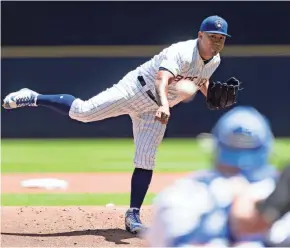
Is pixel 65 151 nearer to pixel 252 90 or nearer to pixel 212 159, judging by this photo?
pixel 252 90

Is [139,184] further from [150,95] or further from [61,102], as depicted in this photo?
[61,102]

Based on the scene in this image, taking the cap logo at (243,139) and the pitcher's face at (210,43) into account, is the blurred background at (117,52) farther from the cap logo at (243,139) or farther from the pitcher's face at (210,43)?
the cap logo at (243,139)

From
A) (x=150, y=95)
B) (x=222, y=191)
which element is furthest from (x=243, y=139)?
(x=150, y=95)

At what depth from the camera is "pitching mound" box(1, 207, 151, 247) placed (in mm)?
4629

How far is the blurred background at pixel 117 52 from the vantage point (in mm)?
13355

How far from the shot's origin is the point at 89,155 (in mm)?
11281

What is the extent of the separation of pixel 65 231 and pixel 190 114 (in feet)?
28.0

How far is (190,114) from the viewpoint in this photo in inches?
529

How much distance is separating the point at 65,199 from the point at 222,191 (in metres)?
5.58

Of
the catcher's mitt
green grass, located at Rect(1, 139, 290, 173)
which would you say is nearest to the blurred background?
green grass, located at Rect(1, 139, 290, 173)

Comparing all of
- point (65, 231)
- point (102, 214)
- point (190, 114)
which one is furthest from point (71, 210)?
point (190, 114)

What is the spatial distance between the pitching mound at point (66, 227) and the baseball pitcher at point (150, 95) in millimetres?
269

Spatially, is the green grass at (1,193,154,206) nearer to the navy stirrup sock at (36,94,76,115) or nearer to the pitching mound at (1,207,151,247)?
the pitching mound at (1,207,151,247)

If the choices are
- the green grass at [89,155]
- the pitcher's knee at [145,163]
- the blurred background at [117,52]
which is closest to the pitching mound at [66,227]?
the pitcher's knee at [145,163]
